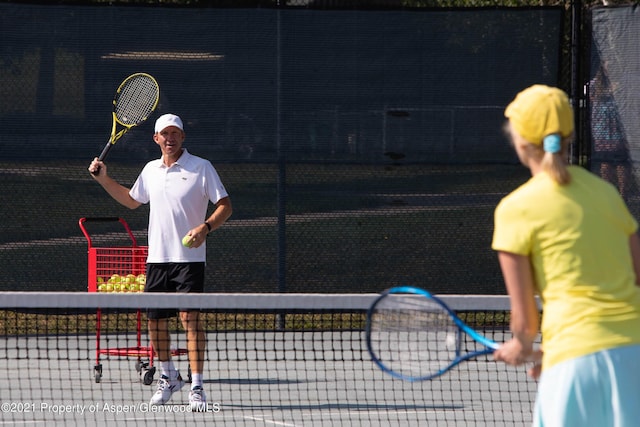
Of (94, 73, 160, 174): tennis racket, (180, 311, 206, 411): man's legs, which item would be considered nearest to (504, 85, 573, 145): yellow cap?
(180, 311, 206, 411): man's legs

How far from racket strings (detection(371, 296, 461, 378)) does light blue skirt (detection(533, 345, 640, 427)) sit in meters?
0.62

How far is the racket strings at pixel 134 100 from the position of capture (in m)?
7.77

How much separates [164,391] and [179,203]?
104cm

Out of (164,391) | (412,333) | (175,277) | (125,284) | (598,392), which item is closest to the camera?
(598,392)

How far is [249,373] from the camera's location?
779 centimetres

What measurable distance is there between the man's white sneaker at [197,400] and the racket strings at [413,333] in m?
2.84

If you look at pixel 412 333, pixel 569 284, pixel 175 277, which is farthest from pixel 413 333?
pixel 175 277

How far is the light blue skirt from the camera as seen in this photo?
3.02 metres

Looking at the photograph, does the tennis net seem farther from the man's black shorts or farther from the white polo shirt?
the white polo shirt

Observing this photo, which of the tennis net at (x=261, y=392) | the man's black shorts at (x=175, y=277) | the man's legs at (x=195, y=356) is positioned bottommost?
the tennis net at (x=261, y=392)

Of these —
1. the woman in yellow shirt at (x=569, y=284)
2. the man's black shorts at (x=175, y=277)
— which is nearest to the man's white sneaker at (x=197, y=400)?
the man's black shorts at (x=175, y=277)

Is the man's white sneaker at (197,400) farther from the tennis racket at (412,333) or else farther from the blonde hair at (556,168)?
the blonde hair at (556,168)

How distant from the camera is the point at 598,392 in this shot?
3037 mm

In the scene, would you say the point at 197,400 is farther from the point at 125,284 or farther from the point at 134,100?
the point at 134,100
